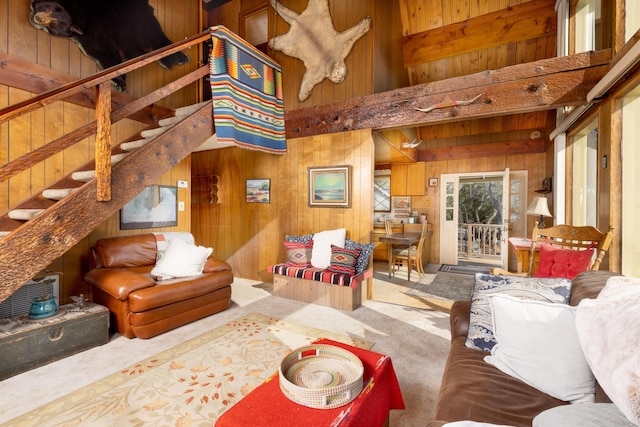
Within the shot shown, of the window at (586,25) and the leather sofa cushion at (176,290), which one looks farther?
the window at (586,25)

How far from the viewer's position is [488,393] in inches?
49.9

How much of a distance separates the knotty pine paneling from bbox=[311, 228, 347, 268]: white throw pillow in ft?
0.65

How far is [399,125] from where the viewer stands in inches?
147

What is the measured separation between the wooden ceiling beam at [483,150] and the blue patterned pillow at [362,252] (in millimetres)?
3732

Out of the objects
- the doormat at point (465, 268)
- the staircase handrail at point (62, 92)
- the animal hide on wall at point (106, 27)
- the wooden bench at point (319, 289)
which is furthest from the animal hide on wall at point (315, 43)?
the doormat at point (465, 268)

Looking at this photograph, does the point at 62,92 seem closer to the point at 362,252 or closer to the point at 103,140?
the point at 103,140

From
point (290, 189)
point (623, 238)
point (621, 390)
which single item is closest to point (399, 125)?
point (290, 189)

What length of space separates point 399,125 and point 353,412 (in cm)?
330

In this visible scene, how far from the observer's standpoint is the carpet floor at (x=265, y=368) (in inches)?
73.4

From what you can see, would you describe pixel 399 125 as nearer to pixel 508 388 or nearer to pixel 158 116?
pixel 508 388

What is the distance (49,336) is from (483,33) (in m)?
6.33

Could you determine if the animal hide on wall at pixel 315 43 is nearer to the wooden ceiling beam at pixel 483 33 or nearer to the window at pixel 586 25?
A: the wooden ceiling beam at pixel 483 33

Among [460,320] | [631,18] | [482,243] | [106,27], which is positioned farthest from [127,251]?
[482,243]

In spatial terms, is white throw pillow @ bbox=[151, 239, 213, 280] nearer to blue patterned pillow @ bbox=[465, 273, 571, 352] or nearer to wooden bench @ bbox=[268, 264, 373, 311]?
wooden bench @ bbox=[268, 264, 373, 311]
